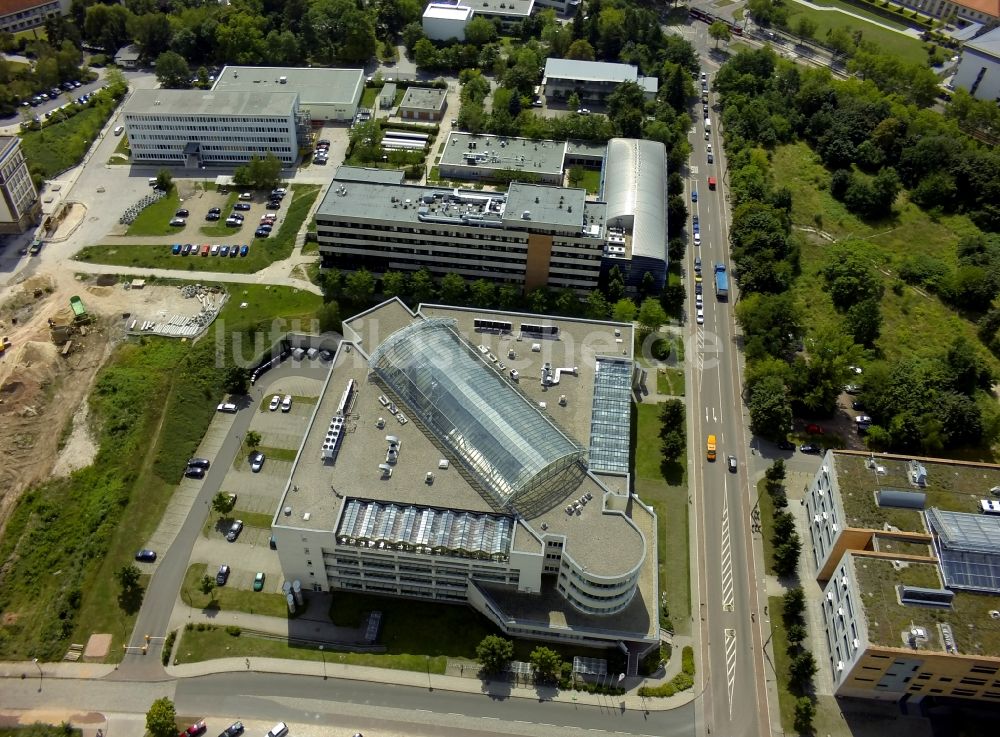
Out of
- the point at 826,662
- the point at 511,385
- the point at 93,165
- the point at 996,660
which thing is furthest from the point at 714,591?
the point at 93,165

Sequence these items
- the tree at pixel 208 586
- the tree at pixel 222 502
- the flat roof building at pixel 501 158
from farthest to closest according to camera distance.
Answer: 1. the flat roof building at pixel 501 158
2. the tree at pixel 222 502
3. the tree at pixel 208 586

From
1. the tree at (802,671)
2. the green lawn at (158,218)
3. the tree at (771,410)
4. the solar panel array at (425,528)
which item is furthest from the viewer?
the green lawn at (158,218)

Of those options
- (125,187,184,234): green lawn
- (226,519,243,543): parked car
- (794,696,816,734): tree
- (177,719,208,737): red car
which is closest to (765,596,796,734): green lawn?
(794,696,816,734): tree

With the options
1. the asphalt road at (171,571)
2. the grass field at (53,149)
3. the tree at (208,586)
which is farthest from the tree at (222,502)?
the grass field at (53,149)

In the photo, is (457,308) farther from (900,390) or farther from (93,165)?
(93,165)

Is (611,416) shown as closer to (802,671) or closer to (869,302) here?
(802,671)

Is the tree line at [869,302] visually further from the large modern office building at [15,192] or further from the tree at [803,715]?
the large modern office building at [15,192]
